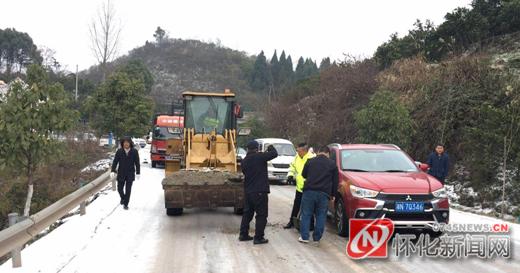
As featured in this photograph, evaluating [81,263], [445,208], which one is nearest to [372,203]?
[445,208]

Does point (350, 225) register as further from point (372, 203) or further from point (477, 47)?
point (477, 47)

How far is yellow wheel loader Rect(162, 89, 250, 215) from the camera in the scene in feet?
31.1

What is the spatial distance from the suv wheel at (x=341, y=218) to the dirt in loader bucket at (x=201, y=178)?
2027 millimetres

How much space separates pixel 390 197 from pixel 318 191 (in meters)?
1.18

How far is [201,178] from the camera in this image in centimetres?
959

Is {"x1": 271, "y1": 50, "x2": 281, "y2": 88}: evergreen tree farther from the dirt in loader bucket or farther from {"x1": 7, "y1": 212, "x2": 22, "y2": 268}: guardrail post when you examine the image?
{"x1": 7, "y1": 212, "x2": 22, "y2": 268}: guardrail post

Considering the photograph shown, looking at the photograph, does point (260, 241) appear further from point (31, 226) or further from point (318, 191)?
point (31, 226)

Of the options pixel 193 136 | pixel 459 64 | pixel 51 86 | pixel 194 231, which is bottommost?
pixel 194 231

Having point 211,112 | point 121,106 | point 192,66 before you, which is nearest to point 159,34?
point 192,66

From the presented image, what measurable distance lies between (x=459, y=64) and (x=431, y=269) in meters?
16.1

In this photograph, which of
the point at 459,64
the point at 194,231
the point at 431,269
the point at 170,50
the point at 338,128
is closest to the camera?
the point at 431,269

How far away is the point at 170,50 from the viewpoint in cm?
12294

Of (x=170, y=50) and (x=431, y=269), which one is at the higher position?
(x=170, y=50)

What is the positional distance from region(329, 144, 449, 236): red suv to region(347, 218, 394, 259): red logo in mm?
113
